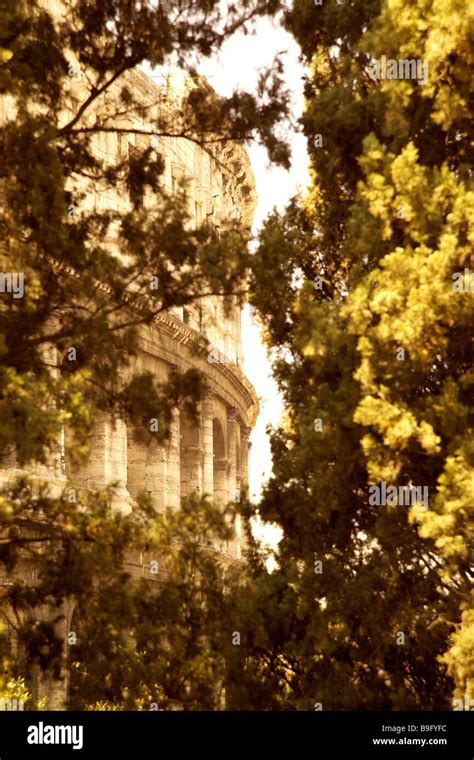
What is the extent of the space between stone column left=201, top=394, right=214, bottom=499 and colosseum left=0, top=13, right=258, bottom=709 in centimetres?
3

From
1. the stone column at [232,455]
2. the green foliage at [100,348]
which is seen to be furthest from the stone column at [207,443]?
the green foliage at [100,348]

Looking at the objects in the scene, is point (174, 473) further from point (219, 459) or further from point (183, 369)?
point (219, 459)

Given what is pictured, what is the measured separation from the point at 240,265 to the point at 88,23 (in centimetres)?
360

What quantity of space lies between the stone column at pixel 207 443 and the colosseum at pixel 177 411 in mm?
34

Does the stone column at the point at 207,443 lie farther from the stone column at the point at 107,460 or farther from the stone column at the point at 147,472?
the stone column at the point at 107,460

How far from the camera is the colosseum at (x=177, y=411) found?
37.2 meters

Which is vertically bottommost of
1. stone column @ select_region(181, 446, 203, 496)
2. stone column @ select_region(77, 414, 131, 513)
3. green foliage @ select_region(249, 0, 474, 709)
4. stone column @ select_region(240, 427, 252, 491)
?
green foliage @ select_region(249, 0, 474, 709)

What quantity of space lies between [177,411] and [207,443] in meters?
5.42

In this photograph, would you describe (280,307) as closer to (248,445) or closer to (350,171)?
(350,171)

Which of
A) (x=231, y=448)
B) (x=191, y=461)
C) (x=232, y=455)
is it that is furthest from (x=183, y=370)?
(x=232, y=455)

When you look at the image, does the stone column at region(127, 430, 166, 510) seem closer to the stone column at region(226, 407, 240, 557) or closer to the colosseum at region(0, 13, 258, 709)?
the colosseum at region(0, 13, 258, 709)

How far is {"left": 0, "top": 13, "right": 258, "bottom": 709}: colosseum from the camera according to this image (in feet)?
122

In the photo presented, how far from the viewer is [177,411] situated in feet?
133

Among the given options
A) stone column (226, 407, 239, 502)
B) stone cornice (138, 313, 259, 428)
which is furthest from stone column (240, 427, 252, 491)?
stone column (226, 407, 239, 502)
